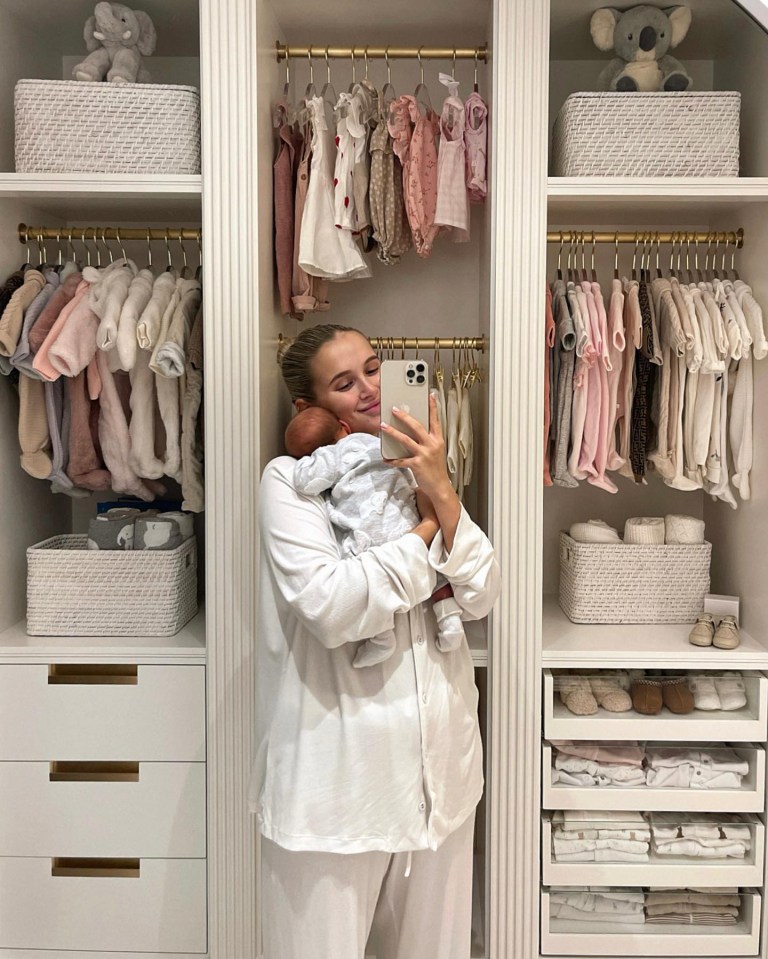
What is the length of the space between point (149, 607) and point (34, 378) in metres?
0.63

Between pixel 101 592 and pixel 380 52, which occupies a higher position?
pixel 380 52

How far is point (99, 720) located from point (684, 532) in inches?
60.5

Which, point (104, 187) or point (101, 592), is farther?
point (101, 592)

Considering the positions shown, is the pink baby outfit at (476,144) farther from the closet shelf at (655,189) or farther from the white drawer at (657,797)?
the white drawer at (657,797)

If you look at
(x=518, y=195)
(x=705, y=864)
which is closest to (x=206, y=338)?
(x=518, y=195)

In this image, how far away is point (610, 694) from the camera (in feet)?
6.89

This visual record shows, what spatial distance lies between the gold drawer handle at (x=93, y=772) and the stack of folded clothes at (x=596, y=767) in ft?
3.34

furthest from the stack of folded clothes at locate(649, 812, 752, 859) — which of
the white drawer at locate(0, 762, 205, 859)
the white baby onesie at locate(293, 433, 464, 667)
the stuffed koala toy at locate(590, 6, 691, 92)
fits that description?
the stuffed koala toy at locate(590, 6, 691, 92)

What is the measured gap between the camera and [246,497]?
1984 mm

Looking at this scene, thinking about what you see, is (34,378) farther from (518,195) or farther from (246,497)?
(518,195)

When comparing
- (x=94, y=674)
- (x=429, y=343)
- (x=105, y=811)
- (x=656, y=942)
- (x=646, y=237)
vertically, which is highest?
(x=646, y=237)

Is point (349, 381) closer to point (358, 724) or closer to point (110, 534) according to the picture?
point (358, 724)

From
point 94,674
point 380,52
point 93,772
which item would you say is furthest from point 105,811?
point 380,52

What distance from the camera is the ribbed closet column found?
1.93 metres
